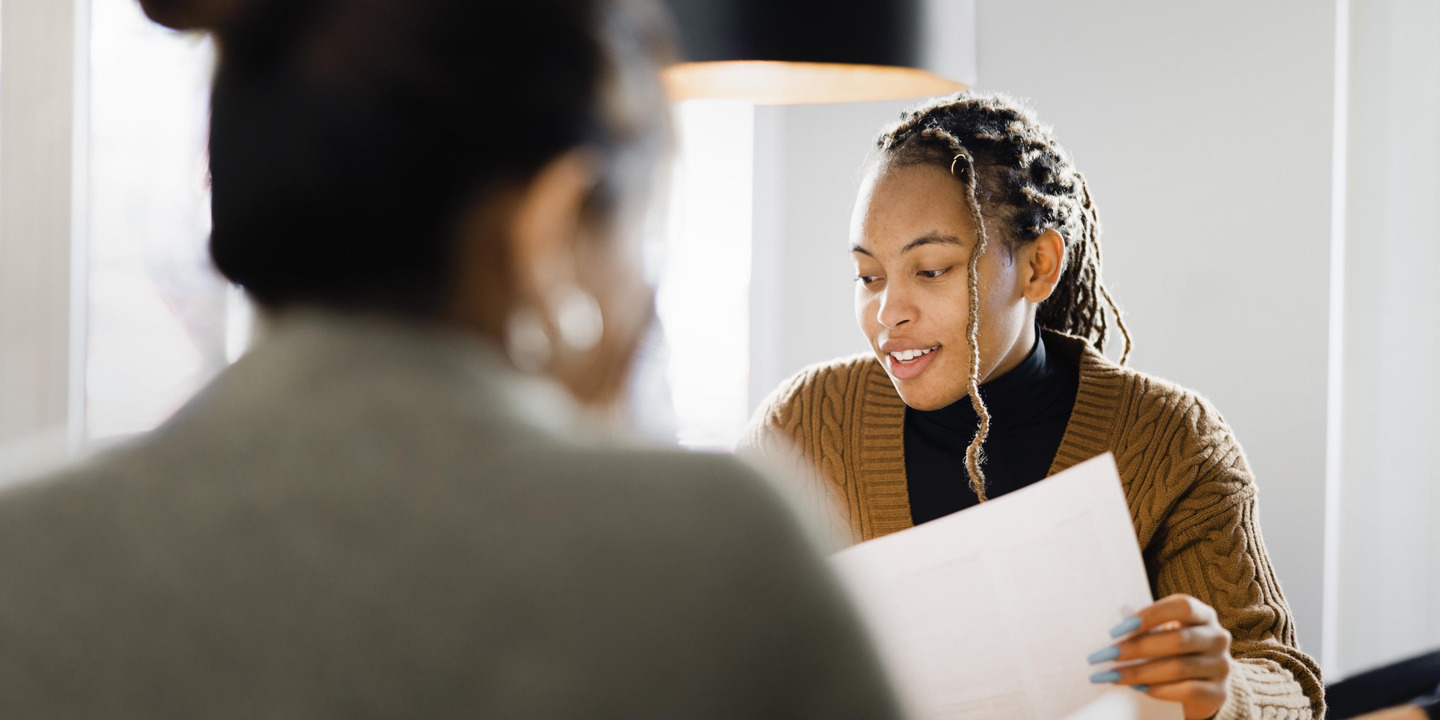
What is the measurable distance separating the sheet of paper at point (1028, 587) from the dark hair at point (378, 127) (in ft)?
2.08

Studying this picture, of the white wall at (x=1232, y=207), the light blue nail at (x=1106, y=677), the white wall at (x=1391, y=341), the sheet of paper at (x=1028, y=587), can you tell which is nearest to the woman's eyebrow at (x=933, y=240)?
the sheet of paper at (x=1028, y=587)

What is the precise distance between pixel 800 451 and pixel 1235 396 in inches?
44.9

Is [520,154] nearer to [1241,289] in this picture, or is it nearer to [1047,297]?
[1047,297]

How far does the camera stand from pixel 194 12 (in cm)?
40

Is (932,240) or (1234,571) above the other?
(932,240)

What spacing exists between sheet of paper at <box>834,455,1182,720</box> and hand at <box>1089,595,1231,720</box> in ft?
0.04

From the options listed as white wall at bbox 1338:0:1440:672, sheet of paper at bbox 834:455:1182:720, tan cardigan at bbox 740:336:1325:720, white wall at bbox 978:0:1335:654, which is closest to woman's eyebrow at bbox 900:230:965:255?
→ tan cardigan at bbox 740:336:1325:720

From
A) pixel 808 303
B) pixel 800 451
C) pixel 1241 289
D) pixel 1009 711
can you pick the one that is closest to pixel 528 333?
pixel 1009 711

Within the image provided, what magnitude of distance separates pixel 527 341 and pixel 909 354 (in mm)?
1017

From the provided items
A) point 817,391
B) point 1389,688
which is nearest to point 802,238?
point 817,391

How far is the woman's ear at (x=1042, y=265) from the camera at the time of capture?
1.41 metres

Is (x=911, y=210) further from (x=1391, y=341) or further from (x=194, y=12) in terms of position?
(x=1391, y=341)

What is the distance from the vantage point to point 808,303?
2777mm

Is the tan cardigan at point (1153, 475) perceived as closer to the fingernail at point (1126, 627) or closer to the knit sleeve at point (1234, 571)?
the knit sleeve at point (1234, 571)
